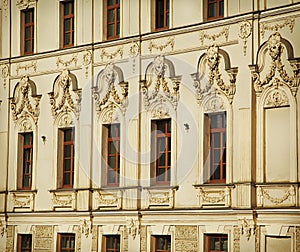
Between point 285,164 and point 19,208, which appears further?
point 19,208

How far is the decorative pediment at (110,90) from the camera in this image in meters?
30.1

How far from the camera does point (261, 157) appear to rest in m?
26.1

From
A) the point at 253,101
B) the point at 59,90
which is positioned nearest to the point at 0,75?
the point at 59,90

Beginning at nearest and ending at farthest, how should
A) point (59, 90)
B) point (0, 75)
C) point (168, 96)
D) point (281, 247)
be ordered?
point (281, 247), point (168, 96), point (59, 90), point (0, 75)

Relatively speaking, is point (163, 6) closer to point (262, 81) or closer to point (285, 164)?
point (262, 81)

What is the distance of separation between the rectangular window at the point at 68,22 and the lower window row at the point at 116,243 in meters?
6.28

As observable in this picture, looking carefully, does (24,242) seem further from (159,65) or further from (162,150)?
(159,65)

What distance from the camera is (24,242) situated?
3306cm

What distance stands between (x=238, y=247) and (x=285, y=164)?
102 inches

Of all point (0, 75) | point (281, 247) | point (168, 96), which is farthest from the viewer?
point (0, 75)

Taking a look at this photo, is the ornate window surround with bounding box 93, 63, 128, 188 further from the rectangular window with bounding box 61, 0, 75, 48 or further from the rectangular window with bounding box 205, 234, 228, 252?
the rectangular window with bounding box 205, 234, 228, 252

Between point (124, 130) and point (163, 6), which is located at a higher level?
point (163, 6)

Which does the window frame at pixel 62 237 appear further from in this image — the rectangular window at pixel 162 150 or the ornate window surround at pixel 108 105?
the rectangular window at pixel 162 150

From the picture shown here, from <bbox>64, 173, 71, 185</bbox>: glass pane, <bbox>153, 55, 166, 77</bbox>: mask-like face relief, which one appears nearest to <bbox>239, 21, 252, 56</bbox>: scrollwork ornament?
<bbox>153, 55, 166, 77</bbox>: mask-like face relief
